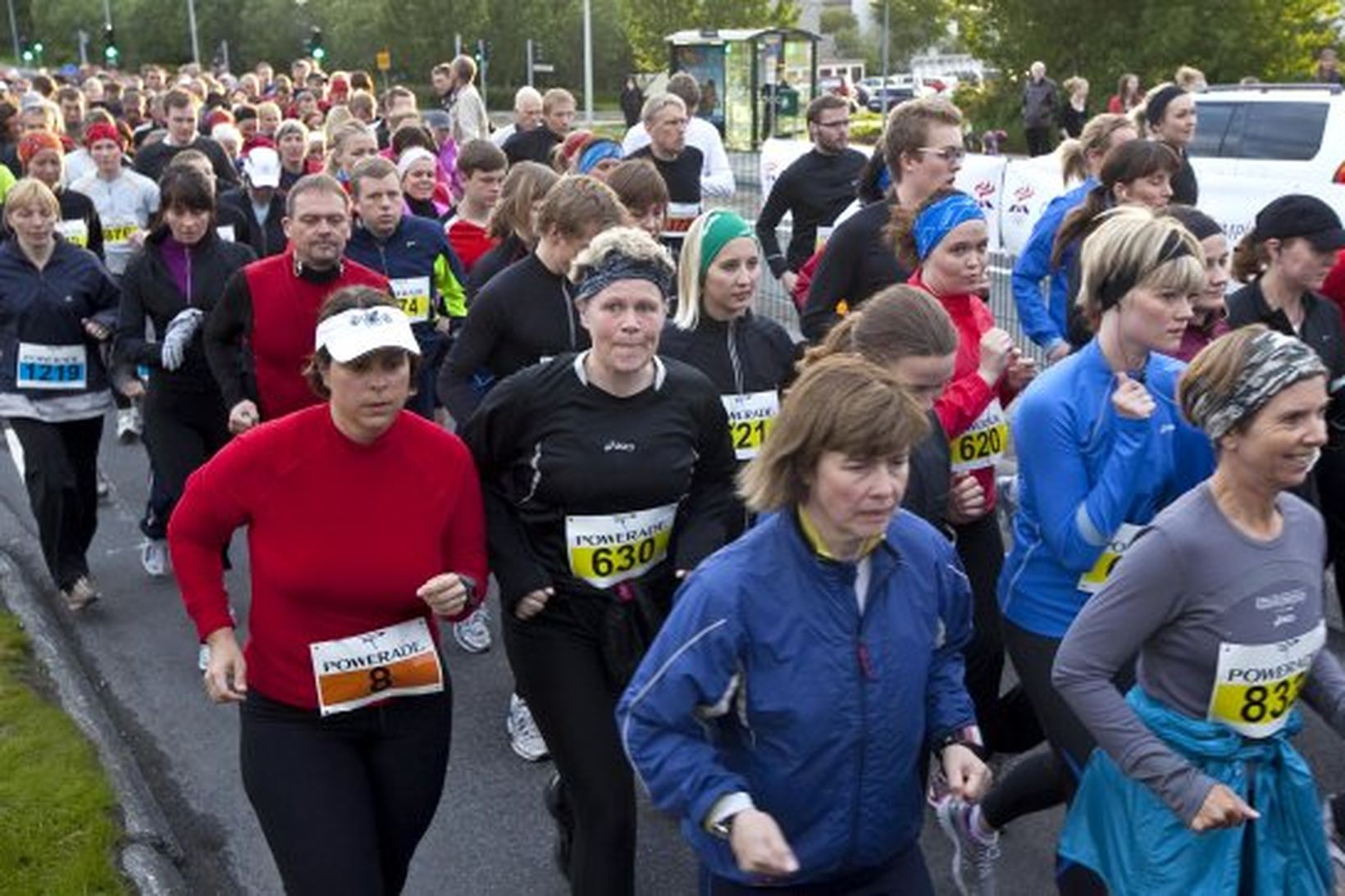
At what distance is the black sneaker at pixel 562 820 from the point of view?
15.7 ft

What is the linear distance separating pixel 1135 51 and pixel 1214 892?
31.3 meters

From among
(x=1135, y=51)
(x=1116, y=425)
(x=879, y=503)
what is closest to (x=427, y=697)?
(x=879, y=503)

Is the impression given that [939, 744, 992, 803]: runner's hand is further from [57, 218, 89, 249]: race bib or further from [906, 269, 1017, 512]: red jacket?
[57, 218, 89, 249]: race bib

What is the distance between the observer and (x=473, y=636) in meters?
7.08

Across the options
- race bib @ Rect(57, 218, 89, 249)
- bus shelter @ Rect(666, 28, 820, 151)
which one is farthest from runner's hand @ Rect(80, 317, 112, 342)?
bus shelter @ Rect(666, 28, 820, 151)

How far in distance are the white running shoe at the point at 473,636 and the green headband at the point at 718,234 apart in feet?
8.81

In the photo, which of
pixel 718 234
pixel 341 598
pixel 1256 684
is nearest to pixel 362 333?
pixel 341 598

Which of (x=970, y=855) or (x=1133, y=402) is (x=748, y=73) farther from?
(x=1133, y=402)

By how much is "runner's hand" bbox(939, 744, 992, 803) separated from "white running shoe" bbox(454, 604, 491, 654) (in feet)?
13.6

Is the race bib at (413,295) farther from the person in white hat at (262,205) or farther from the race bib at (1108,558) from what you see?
the race bib at (1108,558)

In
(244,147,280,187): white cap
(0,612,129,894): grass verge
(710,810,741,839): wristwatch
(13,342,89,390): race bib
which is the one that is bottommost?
(0,612,129,894): grass verge

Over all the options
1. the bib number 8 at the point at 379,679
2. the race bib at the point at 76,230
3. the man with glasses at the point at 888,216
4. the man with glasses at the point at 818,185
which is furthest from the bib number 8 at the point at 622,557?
the race bib at the point at 76,230

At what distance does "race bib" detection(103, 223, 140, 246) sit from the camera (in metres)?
10.2

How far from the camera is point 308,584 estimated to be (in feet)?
12.4
